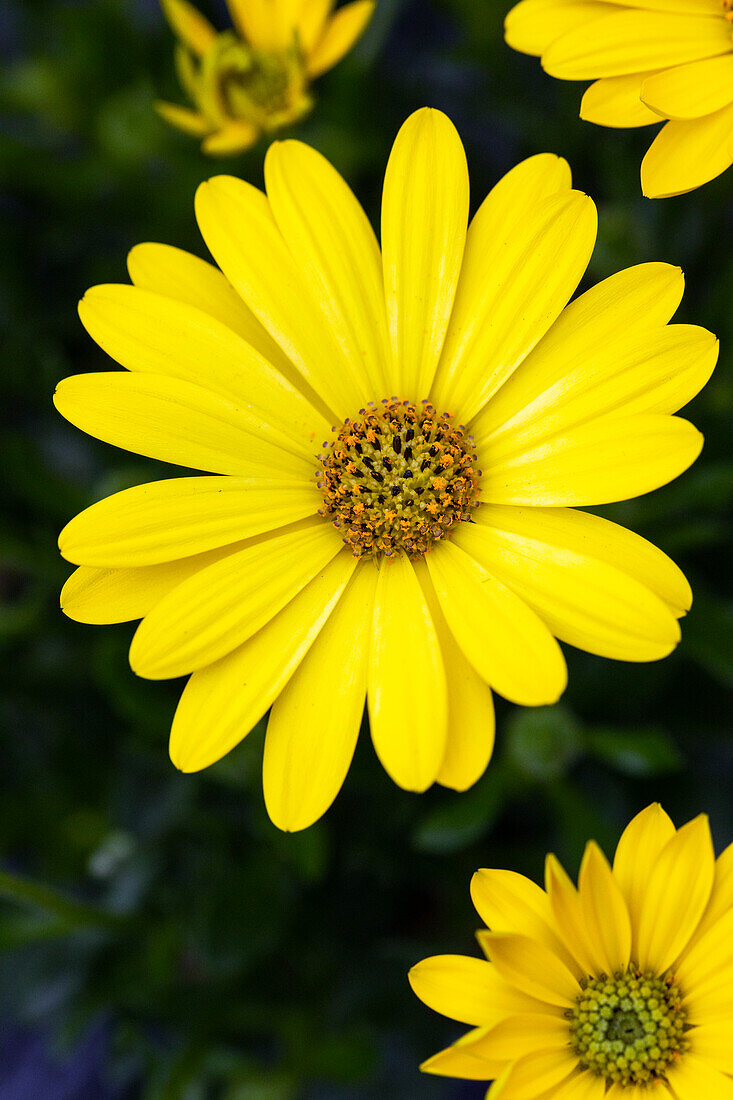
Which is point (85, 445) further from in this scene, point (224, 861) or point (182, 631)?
point (182, 631)

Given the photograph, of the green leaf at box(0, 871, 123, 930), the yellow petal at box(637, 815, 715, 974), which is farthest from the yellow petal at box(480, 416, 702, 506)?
the green leaf at box(0, 871, 123, 930)

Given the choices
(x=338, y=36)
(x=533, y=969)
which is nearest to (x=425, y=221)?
(x=338, y=36)

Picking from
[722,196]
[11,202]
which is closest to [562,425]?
[722,196]

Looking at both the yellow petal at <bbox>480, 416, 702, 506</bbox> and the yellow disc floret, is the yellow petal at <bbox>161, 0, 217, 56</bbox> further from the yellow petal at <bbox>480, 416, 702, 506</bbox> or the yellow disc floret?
the yellow petal at <bbox>480, 416, 702, 506</bbox>

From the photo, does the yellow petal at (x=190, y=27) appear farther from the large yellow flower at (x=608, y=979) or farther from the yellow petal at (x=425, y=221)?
the large yellow flower at (x=608, y=979)

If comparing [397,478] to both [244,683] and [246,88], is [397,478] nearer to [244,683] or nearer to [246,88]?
[244,683]

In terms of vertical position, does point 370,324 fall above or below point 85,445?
below
